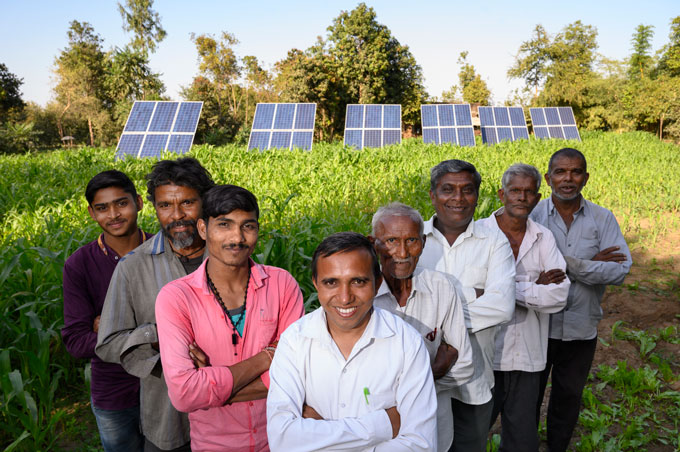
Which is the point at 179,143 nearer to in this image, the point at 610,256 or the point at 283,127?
the point at 283,127

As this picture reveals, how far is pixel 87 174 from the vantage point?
32.1 ft

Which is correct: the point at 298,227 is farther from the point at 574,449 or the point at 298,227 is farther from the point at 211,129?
the point at 211,129

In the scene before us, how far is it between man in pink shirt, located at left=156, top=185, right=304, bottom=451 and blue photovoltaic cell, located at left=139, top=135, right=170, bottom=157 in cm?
1168

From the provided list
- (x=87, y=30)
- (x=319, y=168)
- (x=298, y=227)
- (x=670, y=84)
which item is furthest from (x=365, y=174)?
(x=87, y=30)

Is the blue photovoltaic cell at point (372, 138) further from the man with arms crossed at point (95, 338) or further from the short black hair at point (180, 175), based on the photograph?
the man with arms crossed at point (95, 338)

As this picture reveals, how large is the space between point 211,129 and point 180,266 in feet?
100

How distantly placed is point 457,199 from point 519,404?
4.34 ft

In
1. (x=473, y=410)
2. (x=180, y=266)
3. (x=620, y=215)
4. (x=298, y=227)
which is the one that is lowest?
(x=473, y=410)

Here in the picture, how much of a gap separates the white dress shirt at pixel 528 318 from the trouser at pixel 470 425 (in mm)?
488

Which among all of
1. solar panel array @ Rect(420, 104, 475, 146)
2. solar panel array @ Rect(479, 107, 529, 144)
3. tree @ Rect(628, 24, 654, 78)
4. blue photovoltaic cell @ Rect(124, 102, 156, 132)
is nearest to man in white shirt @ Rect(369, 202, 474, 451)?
blue photovoltaic cell @ Rect(124, 102, 156, 132)

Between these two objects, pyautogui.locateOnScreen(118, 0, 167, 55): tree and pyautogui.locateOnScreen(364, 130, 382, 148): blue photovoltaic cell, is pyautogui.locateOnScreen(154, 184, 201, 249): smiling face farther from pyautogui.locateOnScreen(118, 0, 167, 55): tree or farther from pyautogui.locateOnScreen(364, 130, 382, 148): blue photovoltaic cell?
pyautogui.locateOnScreen(118, 0, 167, 55): tree

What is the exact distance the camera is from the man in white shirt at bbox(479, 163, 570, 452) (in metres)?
2.72

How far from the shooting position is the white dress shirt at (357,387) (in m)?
1.52

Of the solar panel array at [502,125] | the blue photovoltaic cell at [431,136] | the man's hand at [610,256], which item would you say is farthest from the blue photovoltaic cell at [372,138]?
the man's hand at [610,256]
